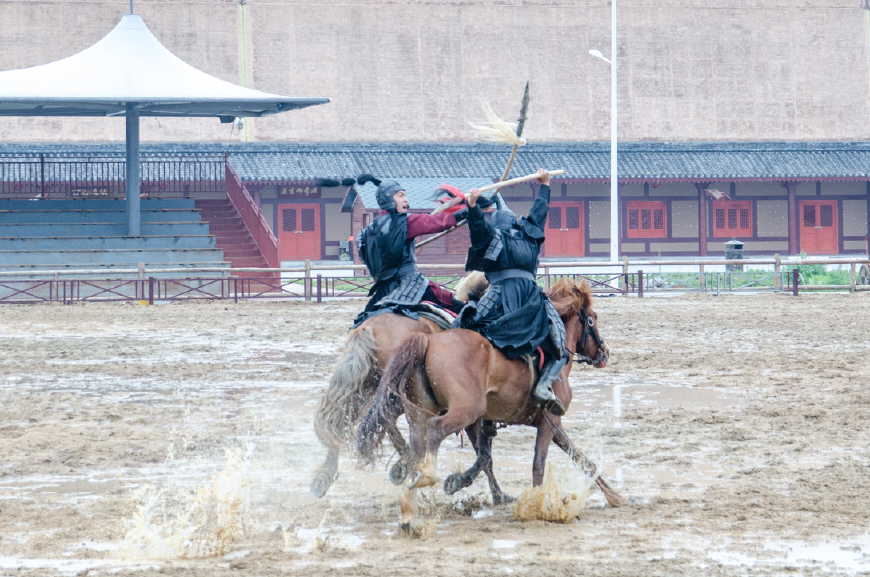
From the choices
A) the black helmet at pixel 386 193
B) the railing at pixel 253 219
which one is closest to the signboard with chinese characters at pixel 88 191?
the railing at pixel 253 219

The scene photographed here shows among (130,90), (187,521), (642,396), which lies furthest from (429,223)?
(130,90)

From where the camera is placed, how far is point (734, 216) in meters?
41.1

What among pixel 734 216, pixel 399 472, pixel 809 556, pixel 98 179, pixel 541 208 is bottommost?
pixel 809 556

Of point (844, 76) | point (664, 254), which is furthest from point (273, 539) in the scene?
point (844, 76)

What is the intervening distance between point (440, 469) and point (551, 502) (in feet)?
5.63

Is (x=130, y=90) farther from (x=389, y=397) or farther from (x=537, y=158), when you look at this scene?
(x=389, y=397)

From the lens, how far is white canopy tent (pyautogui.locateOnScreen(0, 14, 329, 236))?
27.1 m

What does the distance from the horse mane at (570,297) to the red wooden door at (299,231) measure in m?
31.8

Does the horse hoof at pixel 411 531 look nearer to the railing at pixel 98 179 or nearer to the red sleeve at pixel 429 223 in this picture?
the red sleeve at pixel 429 223

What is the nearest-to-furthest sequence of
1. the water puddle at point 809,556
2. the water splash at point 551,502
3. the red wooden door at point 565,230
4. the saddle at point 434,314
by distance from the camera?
the water puddle at point 809,556 → the water splash at point 551,502 → the saddle at point 434,314 → the red wooden door at point 565,230

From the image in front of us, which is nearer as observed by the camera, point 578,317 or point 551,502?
point 551,502

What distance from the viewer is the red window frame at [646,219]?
132 ft

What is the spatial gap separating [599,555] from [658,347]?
10467 mm

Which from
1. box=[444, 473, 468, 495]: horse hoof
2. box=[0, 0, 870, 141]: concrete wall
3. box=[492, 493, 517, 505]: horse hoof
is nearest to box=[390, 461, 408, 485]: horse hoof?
box=[444, 473, 468, 495]: horse hoof
